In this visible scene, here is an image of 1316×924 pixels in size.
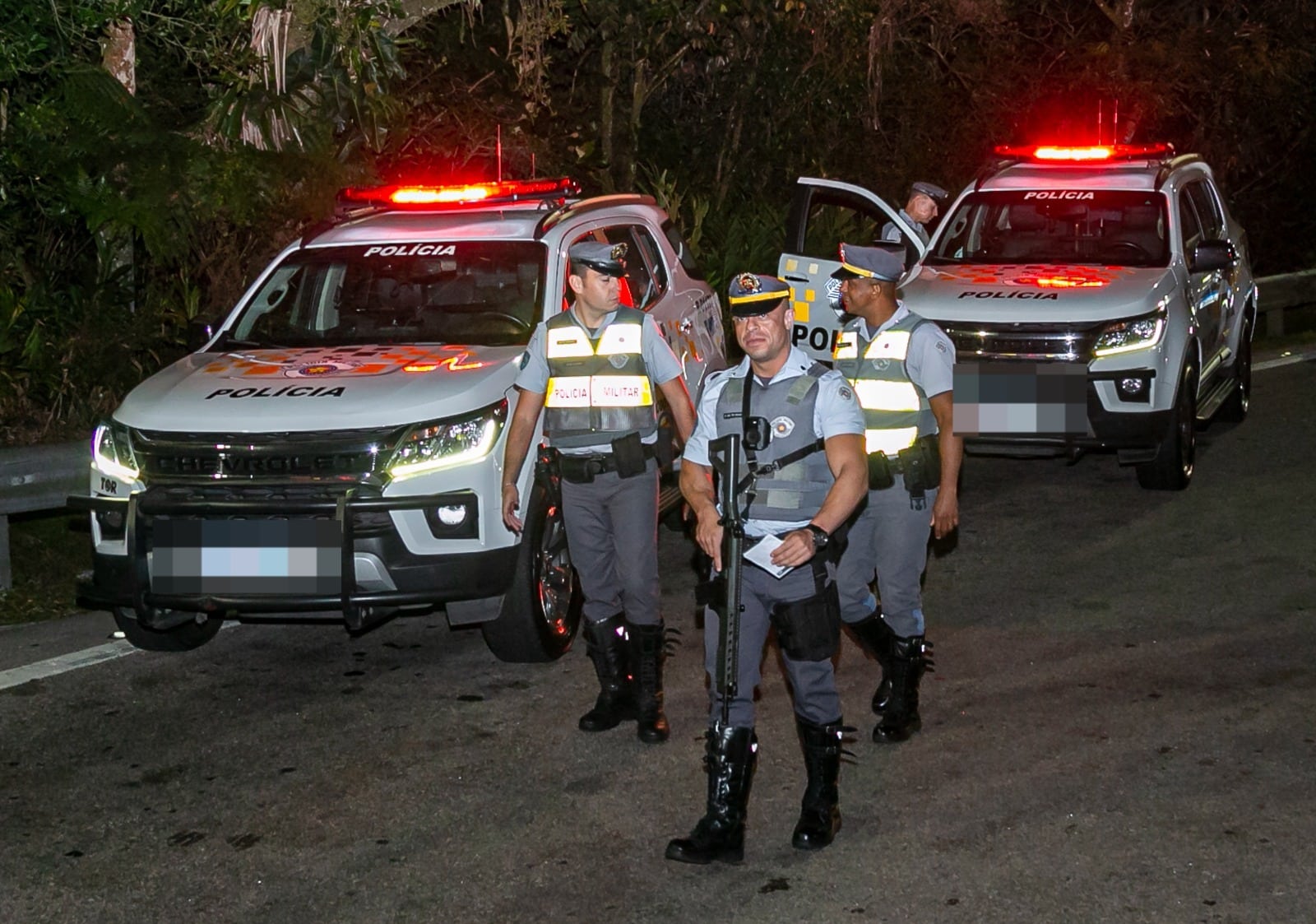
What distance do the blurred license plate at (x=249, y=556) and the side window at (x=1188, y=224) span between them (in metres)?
6.11

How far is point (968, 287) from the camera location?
10594 millimetres

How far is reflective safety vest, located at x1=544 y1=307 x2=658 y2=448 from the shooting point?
6.45 m

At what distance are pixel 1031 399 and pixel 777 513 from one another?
14.8ft

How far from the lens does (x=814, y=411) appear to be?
5.29 m

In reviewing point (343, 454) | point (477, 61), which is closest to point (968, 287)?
point (343, 454)

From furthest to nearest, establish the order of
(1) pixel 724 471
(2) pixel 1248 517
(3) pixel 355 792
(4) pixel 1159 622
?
(2) pixel 1248 517 < (4) pixel 1159 622 < (3) pixel 355 792 < (1) pixel 724 471

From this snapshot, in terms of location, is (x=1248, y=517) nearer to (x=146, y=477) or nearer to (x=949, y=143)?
(x=146, y=477)

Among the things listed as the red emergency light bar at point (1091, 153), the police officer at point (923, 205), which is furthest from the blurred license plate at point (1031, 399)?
the red emergency light bar at point (1091, 153)

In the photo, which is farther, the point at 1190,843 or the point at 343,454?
the point at 343,454

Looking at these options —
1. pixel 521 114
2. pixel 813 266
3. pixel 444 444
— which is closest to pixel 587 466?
pixel 444 444

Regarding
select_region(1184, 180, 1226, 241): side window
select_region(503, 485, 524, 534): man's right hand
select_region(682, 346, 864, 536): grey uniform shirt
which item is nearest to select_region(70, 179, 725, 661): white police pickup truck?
select_region(503, 485, 524, 534): man's right hand

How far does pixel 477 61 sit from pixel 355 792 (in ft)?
39.0

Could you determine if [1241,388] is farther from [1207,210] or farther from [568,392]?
[568,392]

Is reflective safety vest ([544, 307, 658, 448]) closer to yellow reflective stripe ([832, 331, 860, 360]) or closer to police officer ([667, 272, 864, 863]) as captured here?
yellow reflective stripe ([832, 331, 860, 360])
